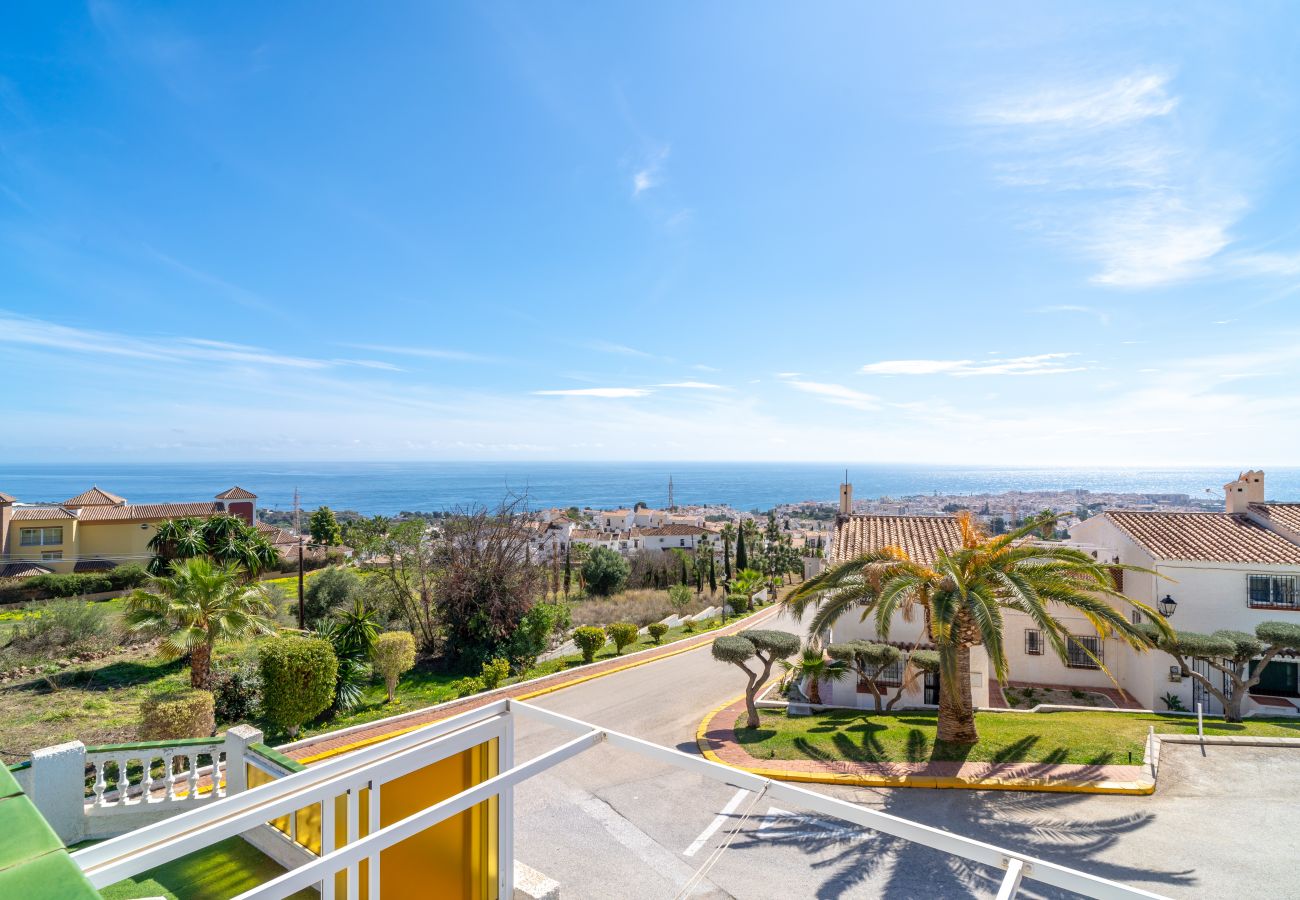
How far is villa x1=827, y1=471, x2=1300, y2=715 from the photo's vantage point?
15914mm

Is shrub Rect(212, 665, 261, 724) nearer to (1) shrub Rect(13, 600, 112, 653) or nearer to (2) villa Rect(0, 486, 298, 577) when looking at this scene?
(1) shrub Rect(13, 600, 112, 653)

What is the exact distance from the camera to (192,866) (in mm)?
6711

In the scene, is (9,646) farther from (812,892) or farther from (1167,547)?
(1167,547)

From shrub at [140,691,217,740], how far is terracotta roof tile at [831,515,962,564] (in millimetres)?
14476

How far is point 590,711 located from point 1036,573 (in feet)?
31.2

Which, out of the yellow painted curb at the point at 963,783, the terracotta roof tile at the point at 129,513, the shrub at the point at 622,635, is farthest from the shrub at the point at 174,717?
the terracotta roof tile at the point at 129,513

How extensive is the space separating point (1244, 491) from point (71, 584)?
43.7m

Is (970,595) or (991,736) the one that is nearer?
(970,595)

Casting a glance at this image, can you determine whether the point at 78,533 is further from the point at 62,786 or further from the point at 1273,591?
the point at 1273,591

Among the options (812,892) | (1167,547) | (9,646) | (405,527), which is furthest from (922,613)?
(9,646)

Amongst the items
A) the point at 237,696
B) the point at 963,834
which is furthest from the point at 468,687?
the point at 963,834

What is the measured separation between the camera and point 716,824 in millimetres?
8984

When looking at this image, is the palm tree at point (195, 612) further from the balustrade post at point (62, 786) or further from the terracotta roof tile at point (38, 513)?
the terracotta roof tile at point (38, 513)

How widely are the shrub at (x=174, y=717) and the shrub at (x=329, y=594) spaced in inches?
507
